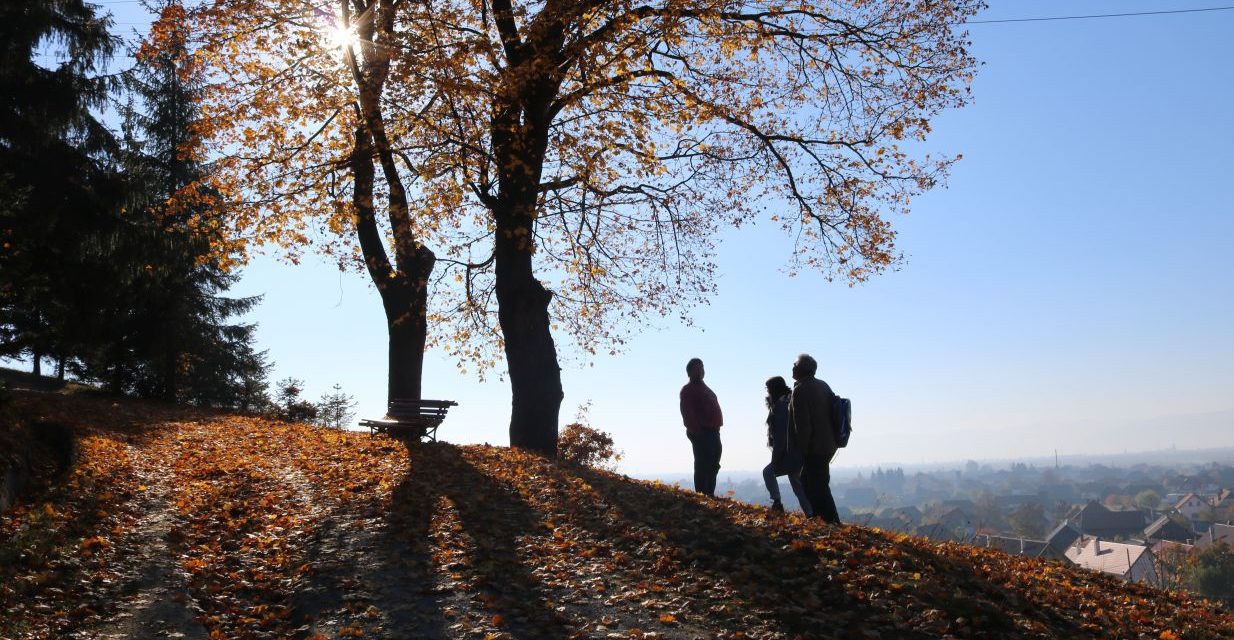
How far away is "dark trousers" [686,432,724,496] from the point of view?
11141 mm

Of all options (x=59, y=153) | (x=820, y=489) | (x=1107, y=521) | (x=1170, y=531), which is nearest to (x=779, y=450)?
(x=820, y=489)

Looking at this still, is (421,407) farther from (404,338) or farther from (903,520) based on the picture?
(903,520)

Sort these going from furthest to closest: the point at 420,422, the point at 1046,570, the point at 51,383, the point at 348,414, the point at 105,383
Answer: the point at 51,383
the point at 348,414
the point at 105,383
the point at 420,422
the point at 1046,570

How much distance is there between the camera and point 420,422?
1392 centimetres

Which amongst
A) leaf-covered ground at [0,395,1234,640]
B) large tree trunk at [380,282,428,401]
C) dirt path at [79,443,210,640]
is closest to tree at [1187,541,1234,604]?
leaf-covered ground at [0,395,1234,640]

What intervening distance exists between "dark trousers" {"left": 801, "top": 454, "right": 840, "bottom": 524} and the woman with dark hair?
32cm

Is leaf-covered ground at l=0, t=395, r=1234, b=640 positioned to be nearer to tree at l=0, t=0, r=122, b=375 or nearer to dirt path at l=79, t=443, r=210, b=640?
dirt path at l=79, t=443, r=210, b=640

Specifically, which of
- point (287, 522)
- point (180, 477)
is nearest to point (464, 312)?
point (180, 477)

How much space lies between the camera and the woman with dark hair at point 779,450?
966 centimetres

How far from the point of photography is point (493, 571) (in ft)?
22.9

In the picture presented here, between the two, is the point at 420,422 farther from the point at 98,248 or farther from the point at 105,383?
the point at 105,383

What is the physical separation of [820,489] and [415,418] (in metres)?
7.67

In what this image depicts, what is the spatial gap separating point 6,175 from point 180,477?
5.02 m

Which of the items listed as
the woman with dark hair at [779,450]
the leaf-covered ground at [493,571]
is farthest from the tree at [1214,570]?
the leaf-covered ground at [493,571]
